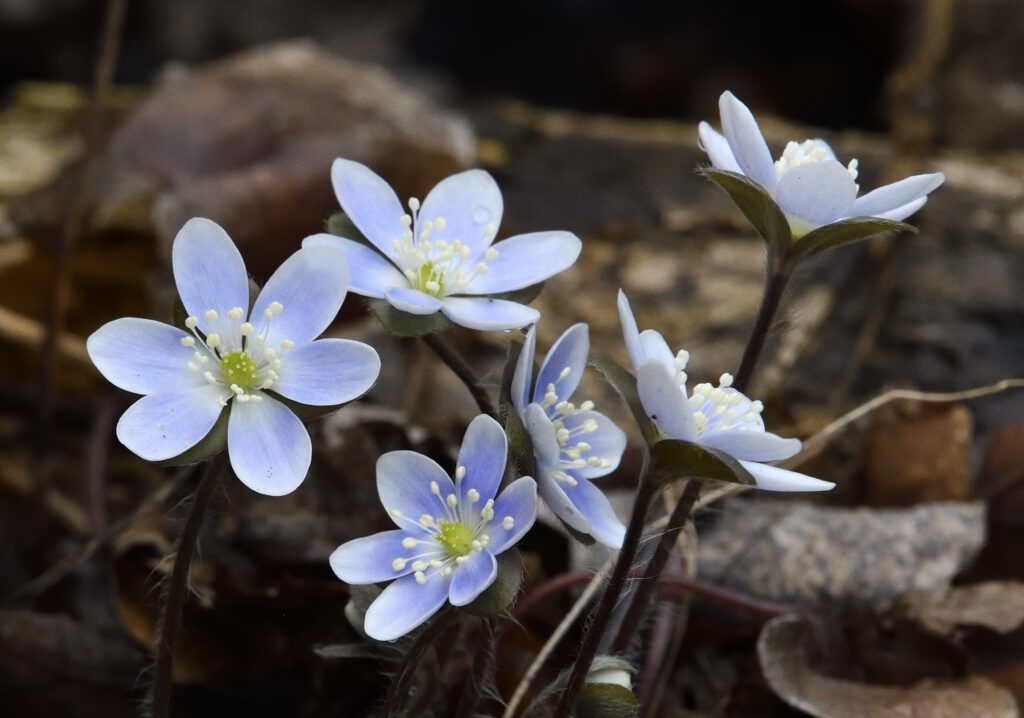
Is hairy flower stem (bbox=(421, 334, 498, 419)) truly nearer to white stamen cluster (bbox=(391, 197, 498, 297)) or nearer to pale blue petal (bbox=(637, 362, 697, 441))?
white stamen cluster (bbox=(391, 197, 498, 297))

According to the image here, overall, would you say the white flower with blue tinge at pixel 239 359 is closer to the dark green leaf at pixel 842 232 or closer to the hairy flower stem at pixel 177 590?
the hairy flower stem at pixel 177 590

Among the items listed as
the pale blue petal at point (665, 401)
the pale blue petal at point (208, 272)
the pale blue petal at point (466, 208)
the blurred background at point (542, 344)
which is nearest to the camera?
the pale blue petal at point (665, 401)

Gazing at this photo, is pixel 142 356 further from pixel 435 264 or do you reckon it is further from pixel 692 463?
pixel 692 463

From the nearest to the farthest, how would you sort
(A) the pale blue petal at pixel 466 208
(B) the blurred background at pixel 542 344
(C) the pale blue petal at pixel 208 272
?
(C) the pale blue petal at pixel 208 272, (A) the pale blue petal at pixel 466 208, (B) the blurred background at pixel 542 344

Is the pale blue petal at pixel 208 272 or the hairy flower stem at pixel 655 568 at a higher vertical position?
the pale blue petal at pixel 208 272

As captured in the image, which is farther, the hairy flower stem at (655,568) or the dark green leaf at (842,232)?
the hairy flower stem at (655,568)

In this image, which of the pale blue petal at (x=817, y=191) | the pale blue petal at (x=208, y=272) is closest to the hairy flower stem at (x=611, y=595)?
the pale blue petal at (x=817, y=191)

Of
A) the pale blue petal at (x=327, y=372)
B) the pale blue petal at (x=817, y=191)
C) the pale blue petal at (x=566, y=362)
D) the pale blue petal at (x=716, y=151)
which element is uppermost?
the pale blue petal at (x=716, y=151)
